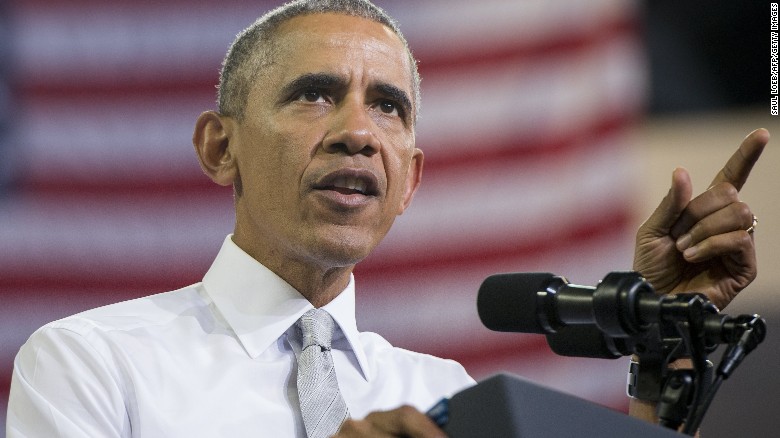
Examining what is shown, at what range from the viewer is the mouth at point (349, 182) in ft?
4.84

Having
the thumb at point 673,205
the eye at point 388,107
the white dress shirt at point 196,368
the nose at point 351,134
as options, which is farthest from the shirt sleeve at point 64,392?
the thumb at point 673,205

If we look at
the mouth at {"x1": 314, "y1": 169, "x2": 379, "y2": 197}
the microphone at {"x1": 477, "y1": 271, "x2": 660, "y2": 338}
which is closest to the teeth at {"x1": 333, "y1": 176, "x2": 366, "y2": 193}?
the mouth at {"x1": 314, "y1": 169, "x2": 379, "y2": 197}

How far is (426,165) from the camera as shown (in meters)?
2.56

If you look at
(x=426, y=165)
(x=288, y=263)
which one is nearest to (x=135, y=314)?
(x=288, y=263)

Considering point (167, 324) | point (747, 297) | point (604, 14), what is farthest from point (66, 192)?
point (747, 297)

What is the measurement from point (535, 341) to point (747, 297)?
2.41 ft

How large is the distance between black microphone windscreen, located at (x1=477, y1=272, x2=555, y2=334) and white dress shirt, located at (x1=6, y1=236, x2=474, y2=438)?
17.6 inches

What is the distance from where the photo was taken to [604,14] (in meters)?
2.72

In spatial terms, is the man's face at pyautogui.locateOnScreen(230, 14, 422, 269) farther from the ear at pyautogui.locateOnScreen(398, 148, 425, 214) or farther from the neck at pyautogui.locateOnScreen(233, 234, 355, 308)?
the ear at pyautogui.locateOnScreen(398, 148, 425, 214)

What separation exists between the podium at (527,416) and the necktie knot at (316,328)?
0.75 metres

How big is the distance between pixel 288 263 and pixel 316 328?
0.13 metres

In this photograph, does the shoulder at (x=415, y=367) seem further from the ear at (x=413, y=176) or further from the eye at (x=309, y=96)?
the eye at (x=309, y=96)

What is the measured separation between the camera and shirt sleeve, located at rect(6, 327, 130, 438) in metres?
1.31

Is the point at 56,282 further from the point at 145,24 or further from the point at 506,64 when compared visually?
the point at 506,64
